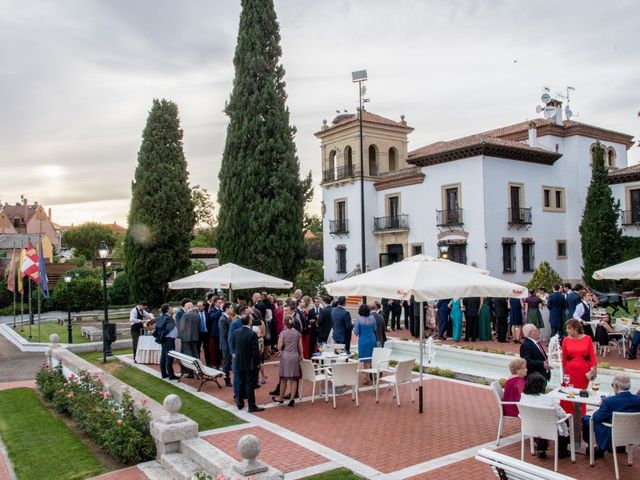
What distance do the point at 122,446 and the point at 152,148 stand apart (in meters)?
22.3

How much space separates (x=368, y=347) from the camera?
12008 mm

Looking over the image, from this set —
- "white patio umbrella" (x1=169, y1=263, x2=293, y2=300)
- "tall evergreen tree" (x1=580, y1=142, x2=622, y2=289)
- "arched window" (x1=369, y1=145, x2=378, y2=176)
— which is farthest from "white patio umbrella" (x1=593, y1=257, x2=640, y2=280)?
"arched window" (x1=369, y1=145, x2=378, y2=176)

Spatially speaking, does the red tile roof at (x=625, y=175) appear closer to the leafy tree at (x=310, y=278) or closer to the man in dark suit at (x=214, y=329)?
the leafy tree at (x=310, y=278)

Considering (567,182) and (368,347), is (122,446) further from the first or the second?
(567,182)

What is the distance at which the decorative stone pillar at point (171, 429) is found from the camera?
7.66 metres

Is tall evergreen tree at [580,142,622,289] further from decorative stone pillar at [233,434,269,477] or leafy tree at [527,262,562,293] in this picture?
decorative stone pillar at [233,434,269,477]

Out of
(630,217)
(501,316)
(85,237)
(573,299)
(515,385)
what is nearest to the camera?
(515,385)

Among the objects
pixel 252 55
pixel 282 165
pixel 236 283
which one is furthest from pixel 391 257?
pixel 236 283

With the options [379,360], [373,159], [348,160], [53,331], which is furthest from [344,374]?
[373,159]

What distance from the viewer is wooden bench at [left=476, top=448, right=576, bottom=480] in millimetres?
4715

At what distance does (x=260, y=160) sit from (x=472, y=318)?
628 inches

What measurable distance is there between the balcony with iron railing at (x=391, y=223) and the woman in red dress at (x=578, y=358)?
92.3ft

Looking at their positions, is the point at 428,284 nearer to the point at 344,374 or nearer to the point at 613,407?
the point at 344,374

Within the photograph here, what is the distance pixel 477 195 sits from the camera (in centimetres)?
3136
